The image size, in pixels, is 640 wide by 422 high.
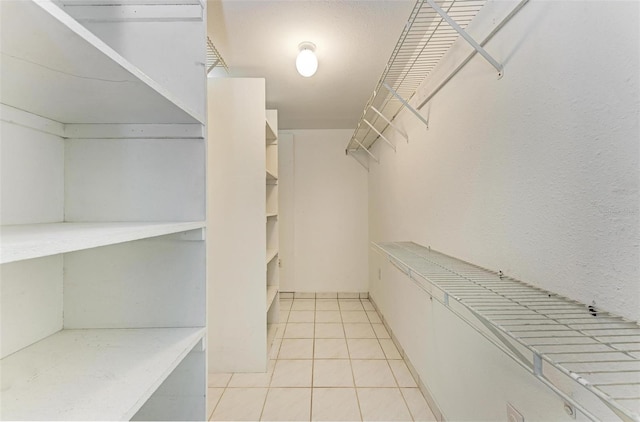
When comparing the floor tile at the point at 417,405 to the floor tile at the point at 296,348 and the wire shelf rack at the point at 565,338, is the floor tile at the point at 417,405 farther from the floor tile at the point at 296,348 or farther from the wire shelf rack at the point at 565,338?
the wire shelf rack at the point at 565,338

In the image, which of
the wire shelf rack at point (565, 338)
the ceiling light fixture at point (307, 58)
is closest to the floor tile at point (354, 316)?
the wire shelf rack at point (565, 338)

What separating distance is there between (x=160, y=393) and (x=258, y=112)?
5.70ft

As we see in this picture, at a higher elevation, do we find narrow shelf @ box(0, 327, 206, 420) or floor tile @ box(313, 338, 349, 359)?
narrow shelf @ box(0, 327, 206, 420)

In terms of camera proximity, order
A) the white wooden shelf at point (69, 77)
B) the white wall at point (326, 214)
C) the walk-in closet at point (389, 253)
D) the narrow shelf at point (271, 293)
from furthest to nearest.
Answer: the white wall at point (326, 214), the narrow shelf at point (271, 293), the walk-in closet at point (389, 253), the white wooden shelf at point (69, 77)

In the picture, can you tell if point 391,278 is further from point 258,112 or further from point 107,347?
point 107,347

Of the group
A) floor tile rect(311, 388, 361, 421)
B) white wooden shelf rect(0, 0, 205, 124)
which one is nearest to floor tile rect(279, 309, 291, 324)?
floor tile rect(311, 388, 361, 421)

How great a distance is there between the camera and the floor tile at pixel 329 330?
264 centimetres

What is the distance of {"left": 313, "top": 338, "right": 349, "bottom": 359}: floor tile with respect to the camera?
88.8 inches

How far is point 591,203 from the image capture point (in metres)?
0.73

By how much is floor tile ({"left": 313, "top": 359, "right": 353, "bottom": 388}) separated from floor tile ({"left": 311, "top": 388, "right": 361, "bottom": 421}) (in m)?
0.06

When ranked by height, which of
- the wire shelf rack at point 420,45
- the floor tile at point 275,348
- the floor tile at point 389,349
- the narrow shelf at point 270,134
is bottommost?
the floor tile at point 275,348

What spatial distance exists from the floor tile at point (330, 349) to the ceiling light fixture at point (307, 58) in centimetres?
209

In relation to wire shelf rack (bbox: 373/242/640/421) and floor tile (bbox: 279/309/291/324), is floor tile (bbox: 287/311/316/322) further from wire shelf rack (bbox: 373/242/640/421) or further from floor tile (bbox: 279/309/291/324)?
wire shelf rack (bbox: 373/242/640/421)

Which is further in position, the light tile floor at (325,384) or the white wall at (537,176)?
the light tile floor at (325,384)
